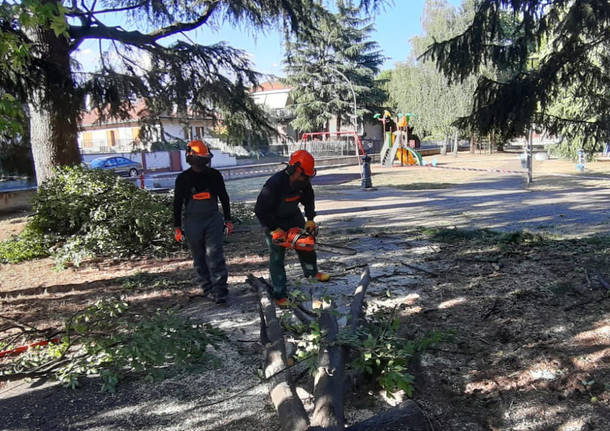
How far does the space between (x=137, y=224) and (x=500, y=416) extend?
574 cm

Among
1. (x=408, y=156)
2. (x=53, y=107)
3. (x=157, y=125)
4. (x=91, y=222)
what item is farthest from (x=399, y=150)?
(x=53, y=107)

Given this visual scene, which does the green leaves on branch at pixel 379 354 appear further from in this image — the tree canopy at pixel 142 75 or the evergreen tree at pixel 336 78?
the evergreen tree at pixel 336 78

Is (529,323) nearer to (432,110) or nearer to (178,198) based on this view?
(178,198)

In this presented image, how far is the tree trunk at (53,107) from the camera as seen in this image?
6.66 metres

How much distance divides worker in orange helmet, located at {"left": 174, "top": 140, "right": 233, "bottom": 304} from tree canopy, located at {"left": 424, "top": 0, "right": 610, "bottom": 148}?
311 centimetres

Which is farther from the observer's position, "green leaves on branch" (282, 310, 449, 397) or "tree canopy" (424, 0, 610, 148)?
"tree canopy" (424, 0, 610, 148)

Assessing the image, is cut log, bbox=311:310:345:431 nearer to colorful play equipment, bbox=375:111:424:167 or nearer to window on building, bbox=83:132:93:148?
colorful play equipment, bbox=375:111:424:167

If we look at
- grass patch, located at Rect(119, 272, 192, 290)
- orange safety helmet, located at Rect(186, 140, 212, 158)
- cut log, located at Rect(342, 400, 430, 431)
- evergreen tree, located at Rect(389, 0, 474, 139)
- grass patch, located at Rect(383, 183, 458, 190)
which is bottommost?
grass patch, located at Rect(119, 272, 192, 290)

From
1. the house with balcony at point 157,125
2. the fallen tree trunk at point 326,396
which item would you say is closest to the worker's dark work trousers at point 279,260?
the fallen tree trunk at point 326,396

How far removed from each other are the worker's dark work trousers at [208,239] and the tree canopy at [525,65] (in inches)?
131

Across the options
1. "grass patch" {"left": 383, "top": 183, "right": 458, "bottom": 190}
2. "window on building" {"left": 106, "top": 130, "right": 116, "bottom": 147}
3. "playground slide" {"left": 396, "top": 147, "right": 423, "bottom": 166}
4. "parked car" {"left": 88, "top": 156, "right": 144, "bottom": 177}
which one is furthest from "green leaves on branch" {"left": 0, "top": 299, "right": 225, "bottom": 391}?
"window on building" {"left": 106, "top": 130, "right": 116, "bottom": 147}

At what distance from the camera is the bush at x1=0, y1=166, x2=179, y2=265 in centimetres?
693

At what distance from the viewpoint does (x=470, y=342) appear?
342 centimetres

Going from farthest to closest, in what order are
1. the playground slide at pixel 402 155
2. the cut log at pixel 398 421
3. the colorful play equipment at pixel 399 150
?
the playground slide at pixel 402 155, the colorful play equipment at pixel 399 150, the cut log at pixel 398 421
